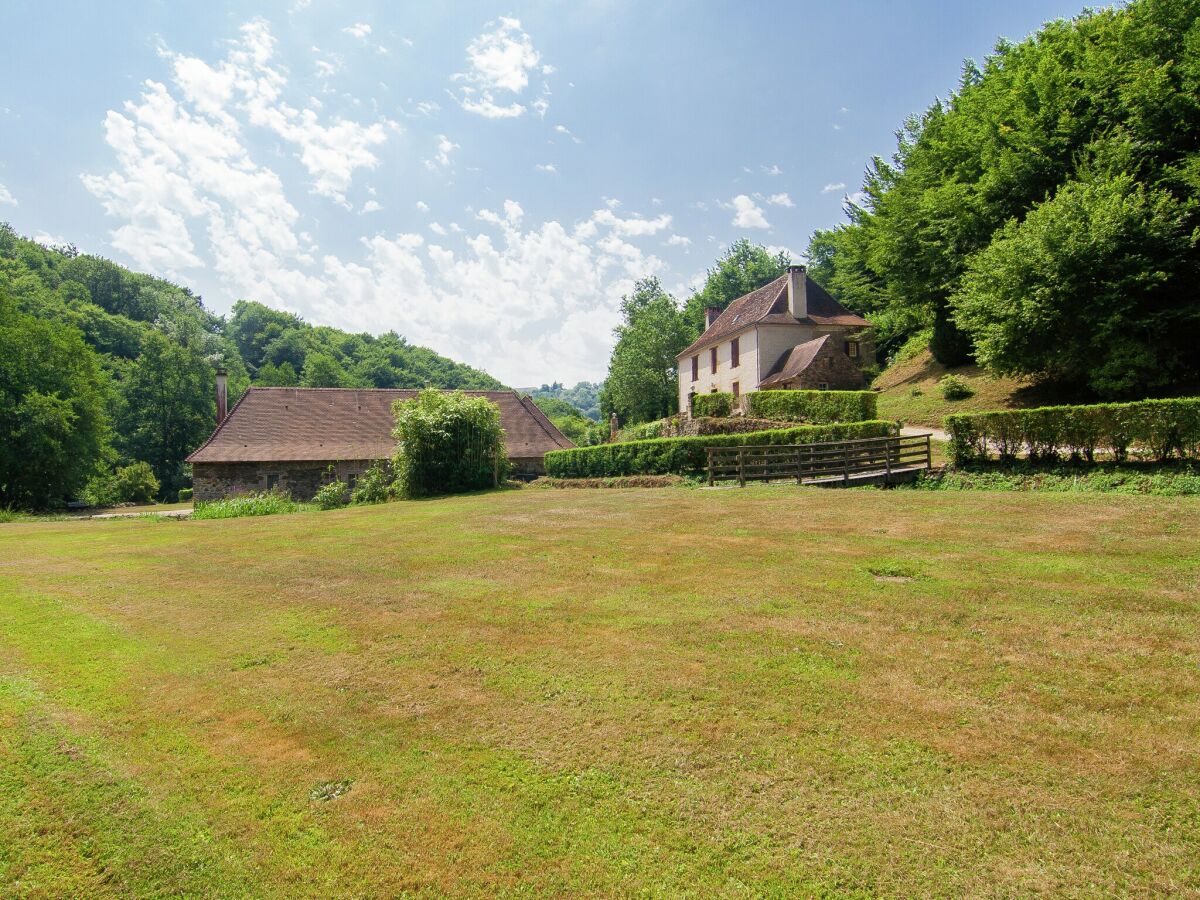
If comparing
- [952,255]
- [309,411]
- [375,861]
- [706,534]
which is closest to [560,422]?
[309,411]

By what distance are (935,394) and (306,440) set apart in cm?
3294

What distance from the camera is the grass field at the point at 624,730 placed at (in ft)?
10.3

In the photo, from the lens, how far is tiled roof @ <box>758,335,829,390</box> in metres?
33.7

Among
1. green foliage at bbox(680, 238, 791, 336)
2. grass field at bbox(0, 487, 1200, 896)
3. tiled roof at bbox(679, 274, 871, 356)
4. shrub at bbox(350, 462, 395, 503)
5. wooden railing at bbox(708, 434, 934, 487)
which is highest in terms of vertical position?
green foliage at bbox(680, 238, 791, 336)

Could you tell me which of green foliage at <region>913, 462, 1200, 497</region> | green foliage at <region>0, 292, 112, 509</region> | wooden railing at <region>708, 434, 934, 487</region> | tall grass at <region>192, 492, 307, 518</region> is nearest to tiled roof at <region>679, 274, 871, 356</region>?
wooden railing at <region>708, 434, 934, 487</region>

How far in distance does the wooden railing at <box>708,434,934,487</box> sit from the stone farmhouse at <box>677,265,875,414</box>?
49.2 ft

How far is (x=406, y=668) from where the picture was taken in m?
5.48

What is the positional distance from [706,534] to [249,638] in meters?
7.40

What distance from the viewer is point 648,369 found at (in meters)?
57.0

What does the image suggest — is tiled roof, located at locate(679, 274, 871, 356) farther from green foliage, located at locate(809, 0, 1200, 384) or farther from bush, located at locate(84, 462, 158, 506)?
bush, located at locate(84, 462, 158, 506)

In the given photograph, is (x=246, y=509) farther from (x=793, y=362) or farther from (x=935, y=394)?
(x=935, y=394)

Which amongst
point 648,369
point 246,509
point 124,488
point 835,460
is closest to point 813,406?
point 835,460

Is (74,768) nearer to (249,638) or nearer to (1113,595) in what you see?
(249,638)

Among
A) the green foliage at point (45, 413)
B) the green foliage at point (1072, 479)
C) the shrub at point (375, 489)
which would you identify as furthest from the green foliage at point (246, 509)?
the green foliage at point (1072, 479)
